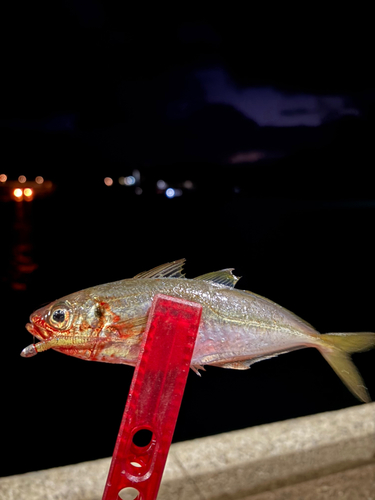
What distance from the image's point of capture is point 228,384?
10.2 ft

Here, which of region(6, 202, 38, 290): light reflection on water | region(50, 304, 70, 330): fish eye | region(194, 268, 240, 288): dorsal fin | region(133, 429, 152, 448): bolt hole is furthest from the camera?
region(6, 202, 38, 290): light reflection on water

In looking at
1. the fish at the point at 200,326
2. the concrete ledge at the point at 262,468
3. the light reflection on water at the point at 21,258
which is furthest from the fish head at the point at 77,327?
the light reflection on water at the point at 21,258

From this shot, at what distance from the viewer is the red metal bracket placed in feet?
2.97

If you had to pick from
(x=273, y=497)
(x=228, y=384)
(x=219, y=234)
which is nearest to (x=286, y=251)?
(x=219, y=234)

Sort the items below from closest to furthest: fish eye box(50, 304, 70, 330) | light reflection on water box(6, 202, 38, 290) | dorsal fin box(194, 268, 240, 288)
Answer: fish eye box(50, 304, 70, 330), dorsal fin box(194, 268, 240, 288), light reflection on water box(6, 202, 38, 290)

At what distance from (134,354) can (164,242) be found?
38.2 feet

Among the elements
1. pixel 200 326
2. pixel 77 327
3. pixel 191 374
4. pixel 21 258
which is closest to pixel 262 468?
pixel 191 374

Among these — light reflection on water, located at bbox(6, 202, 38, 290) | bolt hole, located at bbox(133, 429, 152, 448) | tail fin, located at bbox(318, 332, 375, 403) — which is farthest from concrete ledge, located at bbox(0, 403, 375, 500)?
light reflection on water, located at bbox(6, 202, 38, 290)

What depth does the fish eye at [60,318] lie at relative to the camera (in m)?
0.83

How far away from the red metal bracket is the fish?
0.02m

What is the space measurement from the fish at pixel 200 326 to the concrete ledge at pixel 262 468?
60.6 inches

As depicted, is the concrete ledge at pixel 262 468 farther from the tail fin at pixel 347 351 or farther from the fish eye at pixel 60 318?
the fish eye at pixel 60 318

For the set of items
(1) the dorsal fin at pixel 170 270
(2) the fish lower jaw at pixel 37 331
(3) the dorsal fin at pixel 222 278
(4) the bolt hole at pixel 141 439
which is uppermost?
(1) the dorsal fin at pixel 170 270

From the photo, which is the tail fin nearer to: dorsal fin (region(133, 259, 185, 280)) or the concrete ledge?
dorsal fin (region(133, 259, 185, 280))
